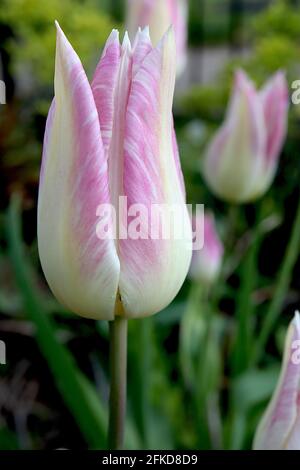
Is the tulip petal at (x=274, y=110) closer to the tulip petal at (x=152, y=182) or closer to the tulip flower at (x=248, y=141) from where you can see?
the tulip flower at (x=248, y=141)

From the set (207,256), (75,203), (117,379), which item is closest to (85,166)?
(75,203)

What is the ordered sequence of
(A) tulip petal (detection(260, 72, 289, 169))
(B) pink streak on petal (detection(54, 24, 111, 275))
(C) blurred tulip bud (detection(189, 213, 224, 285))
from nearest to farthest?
(B) pink streak on petal (detection(54, 24, 111, 275)), (A) tulip petal (detection(260, 72, 289, 169)), (C) blurred tulip bud (detection(189, 213, 224, 285))

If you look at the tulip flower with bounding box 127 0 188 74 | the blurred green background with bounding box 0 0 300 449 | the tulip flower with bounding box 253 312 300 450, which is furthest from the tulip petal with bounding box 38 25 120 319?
the tulip flower with bounding box 127 0 188 74

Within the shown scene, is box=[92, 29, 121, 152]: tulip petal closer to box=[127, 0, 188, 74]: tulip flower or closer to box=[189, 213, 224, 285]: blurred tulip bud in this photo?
box=[127, 0, 188, 74]: tulip flower

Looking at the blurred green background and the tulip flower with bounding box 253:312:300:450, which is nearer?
the tulip flower with bounding box 253:312:300:450

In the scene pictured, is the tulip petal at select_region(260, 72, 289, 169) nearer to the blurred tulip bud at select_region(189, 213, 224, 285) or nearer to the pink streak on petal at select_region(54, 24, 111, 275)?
the blurred tulip bud at select_region(189, 213, 224, 285)

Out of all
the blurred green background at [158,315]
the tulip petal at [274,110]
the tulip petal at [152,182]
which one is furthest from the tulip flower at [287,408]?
the tulip petal at [274,110]

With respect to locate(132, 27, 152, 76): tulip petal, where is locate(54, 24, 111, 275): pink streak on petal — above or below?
below

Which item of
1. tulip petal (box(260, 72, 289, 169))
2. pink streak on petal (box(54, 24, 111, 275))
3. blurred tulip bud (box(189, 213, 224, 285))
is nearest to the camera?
pink streak on petal (box(54, 24, 111, 275))
